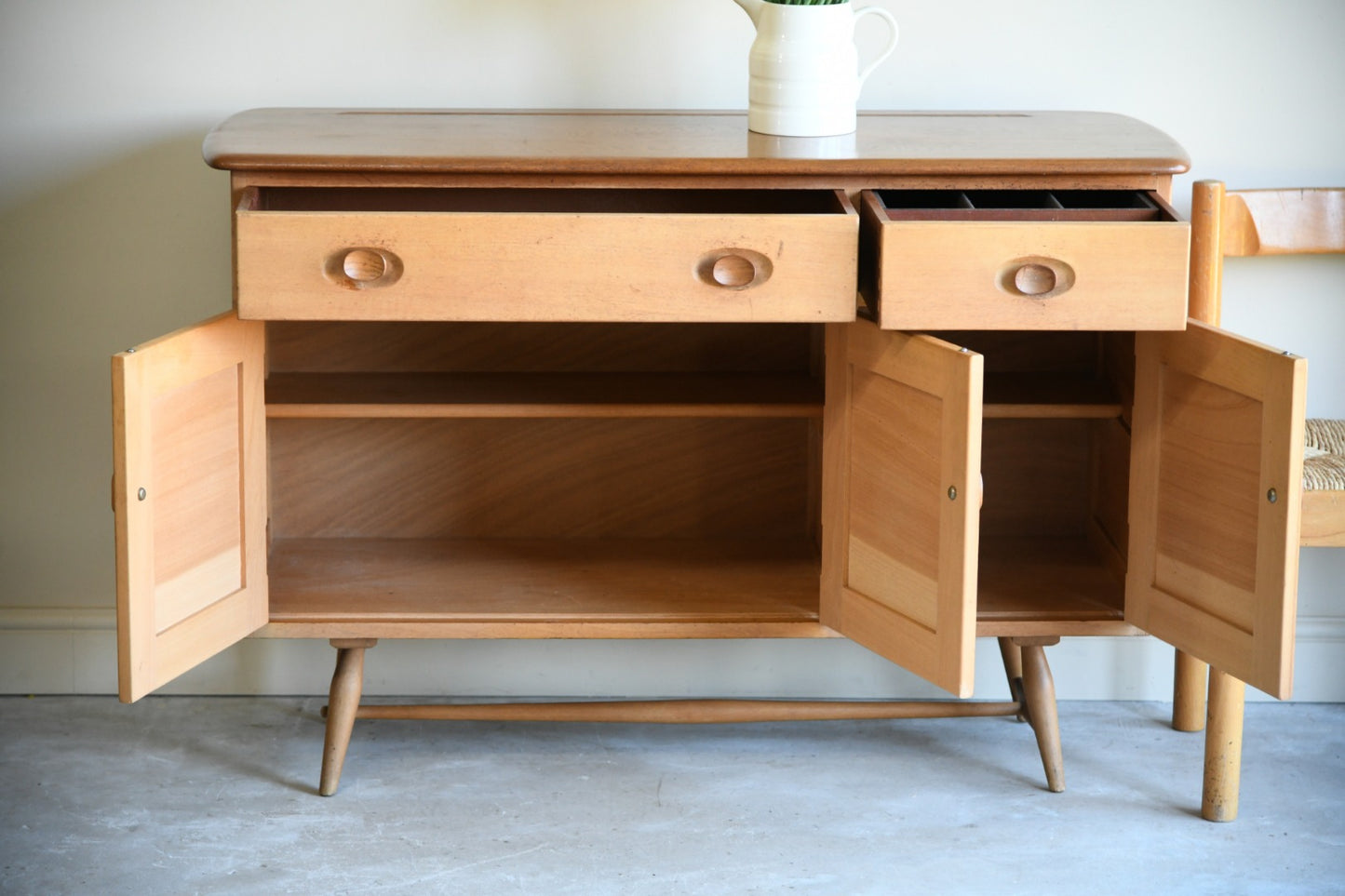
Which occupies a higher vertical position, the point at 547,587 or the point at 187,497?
the point at 187,497

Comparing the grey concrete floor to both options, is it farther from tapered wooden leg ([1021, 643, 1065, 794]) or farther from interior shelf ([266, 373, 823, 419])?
interior shelf ([266, 373, 823, 419])

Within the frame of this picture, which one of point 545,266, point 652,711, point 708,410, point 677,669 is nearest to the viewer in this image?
point 545,266

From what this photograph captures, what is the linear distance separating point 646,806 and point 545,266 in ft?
2.63

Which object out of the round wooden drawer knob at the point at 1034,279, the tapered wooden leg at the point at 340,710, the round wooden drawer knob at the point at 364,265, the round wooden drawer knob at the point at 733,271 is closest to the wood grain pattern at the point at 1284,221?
the round wooden drawer knob at the point at 1034,279

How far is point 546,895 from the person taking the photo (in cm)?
184

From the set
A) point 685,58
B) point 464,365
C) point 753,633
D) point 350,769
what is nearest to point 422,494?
point 464,365

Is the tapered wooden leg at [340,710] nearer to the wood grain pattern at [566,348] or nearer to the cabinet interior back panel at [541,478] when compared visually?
the cabinet interior back panel at [541,478]

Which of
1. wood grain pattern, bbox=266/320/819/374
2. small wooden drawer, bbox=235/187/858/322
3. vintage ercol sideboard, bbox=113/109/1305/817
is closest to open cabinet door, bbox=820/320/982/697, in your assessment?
vintage ercol sideboard, bbox=113/109/1305/817

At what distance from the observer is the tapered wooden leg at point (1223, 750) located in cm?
204

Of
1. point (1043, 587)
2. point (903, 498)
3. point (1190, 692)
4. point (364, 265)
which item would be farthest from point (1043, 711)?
point (364, 265)

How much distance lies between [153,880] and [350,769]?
374 millimetres

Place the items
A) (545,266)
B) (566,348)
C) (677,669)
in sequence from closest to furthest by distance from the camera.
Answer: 1. (545,266)
2. (566,348)
3. (677,669)

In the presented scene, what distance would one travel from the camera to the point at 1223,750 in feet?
6.71

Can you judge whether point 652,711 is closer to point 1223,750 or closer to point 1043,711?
point 1043,711
